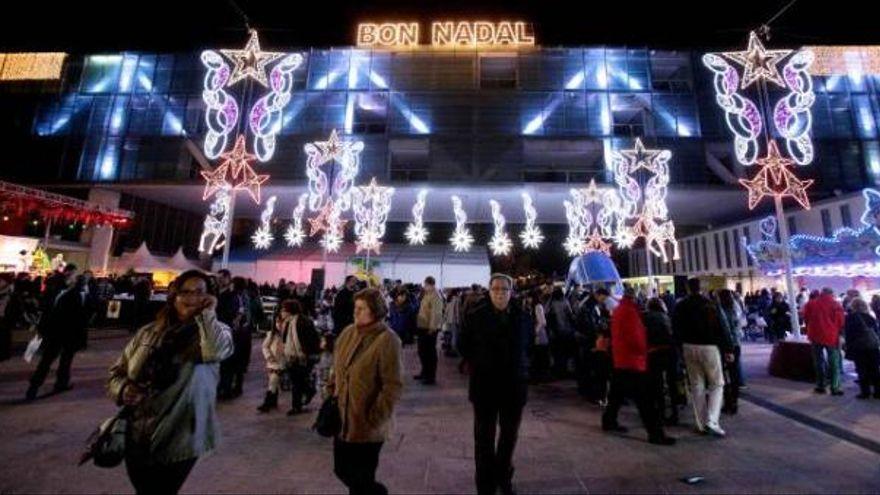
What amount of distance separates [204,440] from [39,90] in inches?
1427

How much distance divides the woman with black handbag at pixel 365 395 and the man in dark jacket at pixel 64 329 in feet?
19.8

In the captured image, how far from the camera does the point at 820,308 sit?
24.7ft

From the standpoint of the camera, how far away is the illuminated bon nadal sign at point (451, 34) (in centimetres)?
2762

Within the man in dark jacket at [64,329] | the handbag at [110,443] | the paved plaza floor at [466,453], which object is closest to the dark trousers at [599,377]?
the paved plaza floor at [466,453]

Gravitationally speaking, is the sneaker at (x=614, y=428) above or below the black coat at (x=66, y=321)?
below

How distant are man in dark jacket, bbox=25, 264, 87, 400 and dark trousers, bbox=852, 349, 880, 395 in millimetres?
12550

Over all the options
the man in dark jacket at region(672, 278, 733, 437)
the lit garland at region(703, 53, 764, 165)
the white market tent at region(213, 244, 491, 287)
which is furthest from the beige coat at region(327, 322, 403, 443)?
the white market tent at region(213, 244, 491, 287)

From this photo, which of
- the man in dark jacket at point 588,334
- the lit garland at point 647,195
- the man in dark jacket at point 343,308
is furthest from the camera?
the lit garland at point 647,195

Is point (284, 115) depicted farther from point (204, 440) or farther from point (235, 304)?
point (204, 440)

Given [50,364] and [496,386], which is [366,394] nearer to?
[496,386]

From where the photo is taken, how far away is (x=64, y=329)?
6.36m

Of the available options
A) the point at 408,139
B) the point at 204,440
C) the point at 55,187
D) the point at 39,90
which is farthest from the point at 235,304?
the point at 39,90

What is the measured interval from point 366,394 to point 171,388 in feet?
3.39

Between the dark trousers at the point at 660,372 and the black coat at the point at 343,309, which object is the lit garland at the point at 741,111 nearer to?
the dark trousers at the point at 660,372
